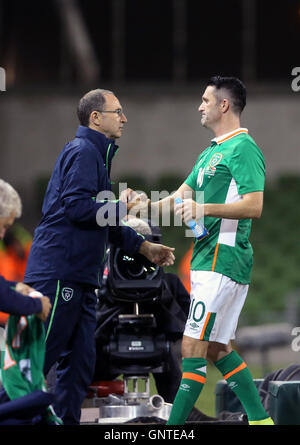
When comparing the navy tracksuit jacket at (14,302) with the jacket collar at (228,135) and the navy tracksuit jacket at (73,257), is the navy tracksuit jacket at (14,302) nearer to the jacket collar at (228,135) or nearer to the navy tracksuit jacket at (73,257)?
the navy tracksuit jacket at (73,257)

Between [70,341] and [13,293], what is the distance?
91 centimetres

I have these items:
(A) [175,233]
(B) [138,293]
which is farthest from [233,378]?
(A) [175,233]

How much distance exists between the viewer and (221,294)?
Answer: 3861 millimetres

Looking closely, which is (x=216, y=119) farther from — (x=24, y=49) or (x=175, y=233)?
(x=24, y=49)

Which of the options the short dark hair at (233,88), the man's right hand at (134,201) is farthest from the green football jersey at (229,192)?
the man's right hand at (134,201)

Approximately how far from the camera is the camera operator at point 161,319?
4656mm

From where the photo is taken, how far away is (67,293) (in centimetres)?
374

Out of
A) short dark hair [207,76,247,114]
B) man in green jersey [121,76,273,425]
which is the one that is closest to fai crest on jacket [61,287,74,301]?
man in green jersey [121,76,273,425]

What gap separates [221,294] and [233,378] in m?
0.42

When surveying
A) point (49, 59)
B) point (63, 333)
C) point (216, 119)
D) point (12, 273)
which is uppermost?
point (49, 59)

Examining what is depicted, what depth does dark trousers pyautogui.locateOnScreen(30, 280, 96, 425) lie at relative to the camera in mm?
3727

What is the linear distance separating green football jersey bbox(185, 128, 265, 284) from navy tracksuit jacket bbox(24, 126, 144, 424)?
16.8 inches

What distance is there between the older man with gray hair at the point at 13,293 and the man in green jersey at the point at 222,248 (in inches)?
35.3
